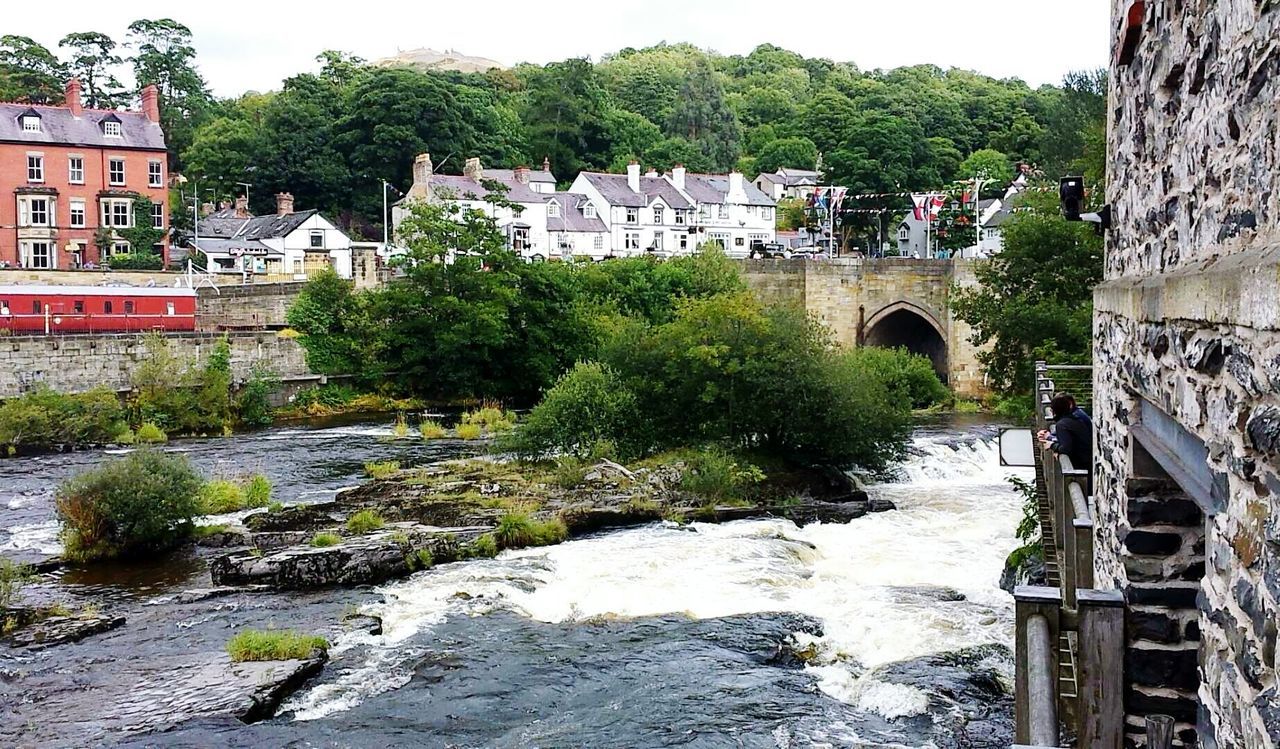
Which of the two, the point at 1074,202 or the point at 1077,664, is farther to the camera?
the point at 1074,202

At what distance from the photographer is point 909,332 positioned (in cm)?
5394

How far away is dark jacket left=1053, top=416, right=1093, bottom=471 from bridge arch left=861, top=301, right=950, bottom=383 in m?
41.4

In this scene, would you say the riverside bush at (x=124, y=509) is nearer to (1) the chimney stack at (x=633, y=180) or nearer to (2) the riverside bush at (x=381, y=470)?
(2) the riverside bush at (x=381, y=470)

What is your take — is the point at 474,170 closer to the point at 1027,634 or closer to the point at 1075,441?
the point at 1075,441

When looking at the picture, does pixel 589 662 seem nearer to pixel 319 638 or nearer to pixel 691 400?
pixel 319 638

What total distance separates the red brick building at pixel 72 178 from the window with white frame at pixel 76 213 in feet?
0.15

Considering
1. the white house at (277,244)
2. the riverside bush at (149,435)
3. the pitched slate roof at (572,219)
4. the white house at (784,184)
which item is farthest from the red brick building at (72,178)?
the white house at (784,184)

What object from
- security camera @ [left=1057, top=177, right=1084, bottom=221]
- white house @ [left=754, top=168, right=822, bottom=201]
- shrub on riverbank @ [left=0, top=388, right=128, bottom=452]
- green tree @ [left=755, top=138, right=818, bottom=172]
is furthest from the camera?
green tree @ [left=755, top=138, right=818, bottom=172]


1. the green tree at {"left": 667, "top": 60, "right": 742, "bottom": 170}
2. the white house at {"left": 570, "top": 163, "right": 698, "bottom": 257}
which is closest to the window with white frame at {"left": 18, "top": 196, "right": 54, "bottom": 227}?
the white house at {"left": 570, "top": 163, "right": 698, "bottom": 257}

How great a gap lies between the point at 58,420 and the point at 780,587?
24.9m

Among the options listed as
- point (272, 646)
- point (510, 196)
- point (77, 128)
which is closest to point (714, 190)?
point (510, 196)

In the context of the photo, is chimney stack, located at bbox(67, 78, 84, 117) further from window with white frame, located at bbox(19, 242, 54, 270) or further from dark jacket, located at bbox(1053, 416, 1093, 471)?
dark jacket, located at bbox(1053, 416, 1093, 471)

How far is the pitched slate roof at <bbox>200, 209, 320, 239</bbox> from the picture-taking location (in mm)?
62062

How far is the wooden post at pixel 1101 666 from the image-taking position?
12.1 ft
